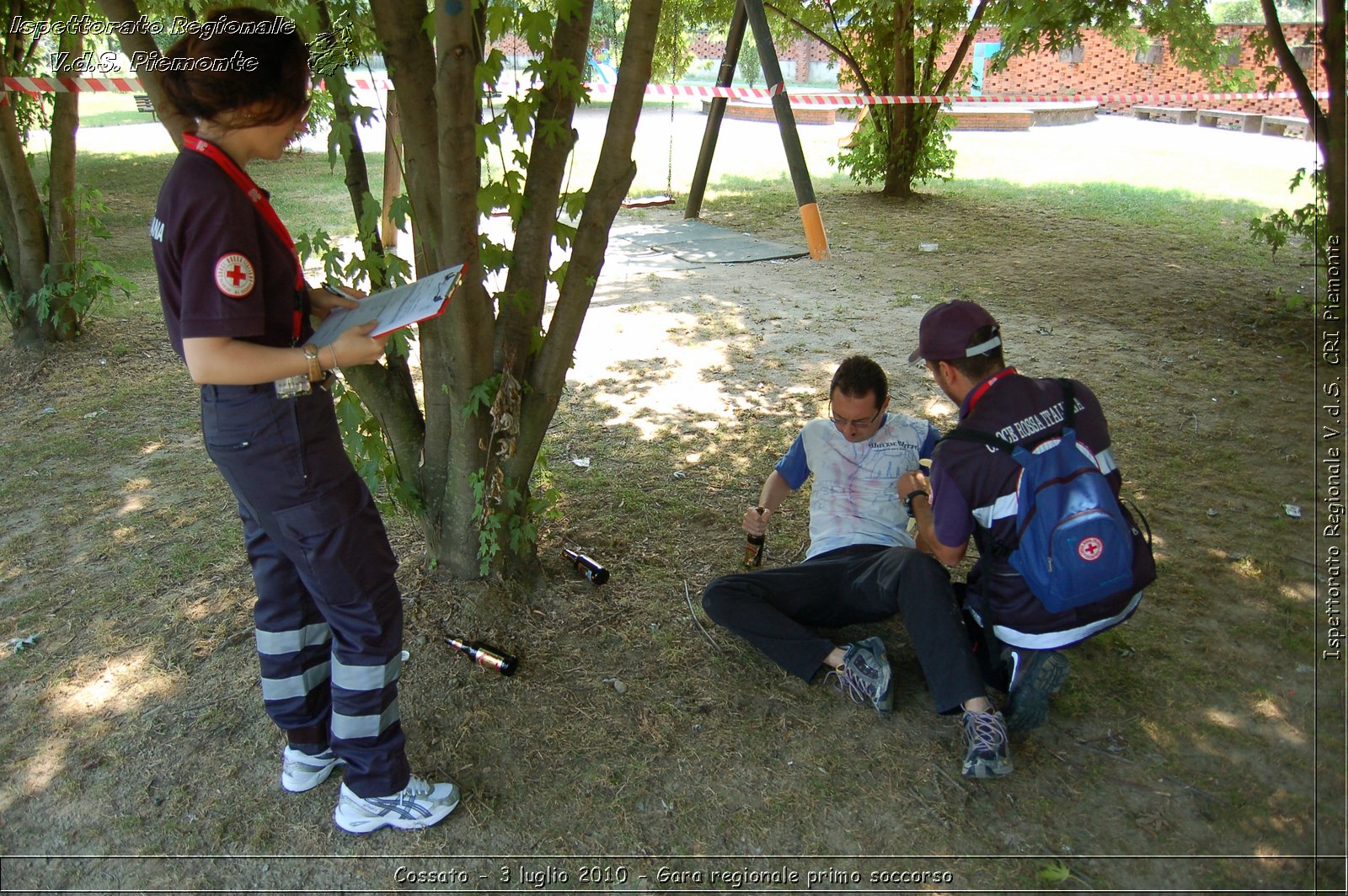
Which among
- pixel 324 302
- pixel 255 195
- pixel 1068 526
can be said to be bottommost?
pixel 1068 526

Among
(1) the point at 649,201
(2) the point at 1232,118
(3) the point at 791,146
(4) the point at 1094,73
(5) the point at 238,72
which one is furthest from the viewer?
(4) the point at 1094,73

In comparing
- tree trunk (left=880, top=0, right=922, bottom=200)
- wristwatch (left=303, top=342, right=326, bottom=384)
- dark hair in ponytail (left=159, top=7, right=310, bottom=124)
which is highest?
tree trunk (left=880, top=0, right=922, bottom=200)

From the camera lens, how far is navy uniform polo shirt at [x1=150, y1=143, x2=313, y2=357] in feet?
6.38

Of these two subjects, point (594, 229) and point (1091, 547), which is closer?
point (1091, 547)

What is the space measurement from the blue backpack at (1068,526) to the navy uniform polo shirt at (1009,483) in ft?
0.10

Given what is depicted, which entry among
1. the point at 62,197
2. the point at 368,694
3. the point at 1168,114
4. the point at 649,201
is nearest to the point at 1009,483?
the point at 368,694

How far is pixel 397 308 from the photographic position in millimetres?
2164

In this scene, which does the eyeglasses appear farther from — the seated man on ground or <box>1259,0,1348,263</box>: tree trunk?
<box>1259,0,1348,263</box>: tree trunk

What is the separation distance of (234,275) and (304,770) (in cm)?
150

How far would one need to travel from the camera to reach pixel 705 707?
2994 mm

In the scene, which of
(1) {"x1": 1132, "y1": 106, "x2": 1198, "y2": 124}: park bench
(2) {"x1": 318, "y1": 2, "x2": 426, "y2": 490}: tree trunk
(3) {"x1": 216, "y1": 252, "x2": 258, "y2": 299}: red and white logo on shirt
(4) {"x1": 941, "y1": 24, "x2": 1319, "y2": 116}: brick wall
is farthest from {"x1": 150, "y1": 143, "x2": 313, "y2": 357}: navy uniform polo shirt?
(4) {"x1": 941, "y1": 24, "x2": 1319, "y2": 116}: brick wall

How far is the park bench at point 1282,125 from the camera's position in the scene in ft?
59.6

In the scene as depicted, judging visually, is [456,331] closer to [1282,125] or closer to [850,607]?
[850,607]

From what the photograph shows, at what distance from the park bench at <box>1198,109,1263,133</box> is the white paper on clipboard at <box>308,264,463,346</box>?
22.9m
